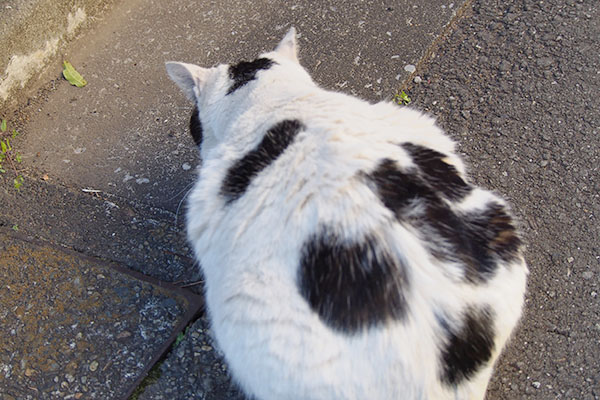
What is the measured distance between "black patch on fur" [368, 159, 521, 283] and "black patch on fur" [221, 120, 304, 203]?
0.38 meters

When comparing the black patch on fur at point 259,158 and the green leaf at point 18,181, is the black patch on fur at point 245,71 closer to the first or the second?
the black patch on fur at point 259,158

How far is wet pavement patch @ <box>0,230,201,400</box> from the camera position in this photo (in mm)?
2471

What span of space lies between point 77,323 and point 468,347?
1785mm

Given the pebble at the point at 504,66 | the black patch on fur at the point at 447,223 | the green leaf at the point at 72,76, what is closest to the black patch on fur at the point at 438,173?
the black patch on fur at the point at 447,223

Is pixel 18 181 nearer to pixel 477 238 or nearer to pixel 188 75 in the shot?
pixel 188 75

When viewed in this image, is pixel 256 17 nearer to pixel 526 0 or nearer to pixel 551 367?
pixel 526 0

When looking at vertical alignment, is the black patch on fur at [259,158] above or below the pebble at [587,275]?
above

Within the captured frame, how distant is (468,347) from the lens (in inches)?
68.2

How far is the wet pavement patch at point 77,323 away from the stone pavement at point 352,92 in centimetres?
2

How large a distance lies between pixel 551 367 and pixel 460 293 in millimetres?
948

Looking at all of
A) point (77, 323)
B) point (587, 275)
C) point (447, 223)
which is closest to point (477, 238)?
point (447, 223)

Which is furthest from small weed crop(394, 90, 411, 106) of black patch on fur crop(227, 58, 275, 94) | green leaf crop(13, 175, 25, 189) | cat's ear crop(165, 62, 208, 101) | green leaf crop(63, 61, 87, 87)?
green leaf crop(13, 175, 25, 189)

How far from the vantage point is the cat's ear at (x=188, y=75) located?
105 inches

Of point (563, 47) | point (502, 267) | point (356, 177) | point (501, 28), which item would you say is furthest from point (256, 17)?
point (502, 267)
